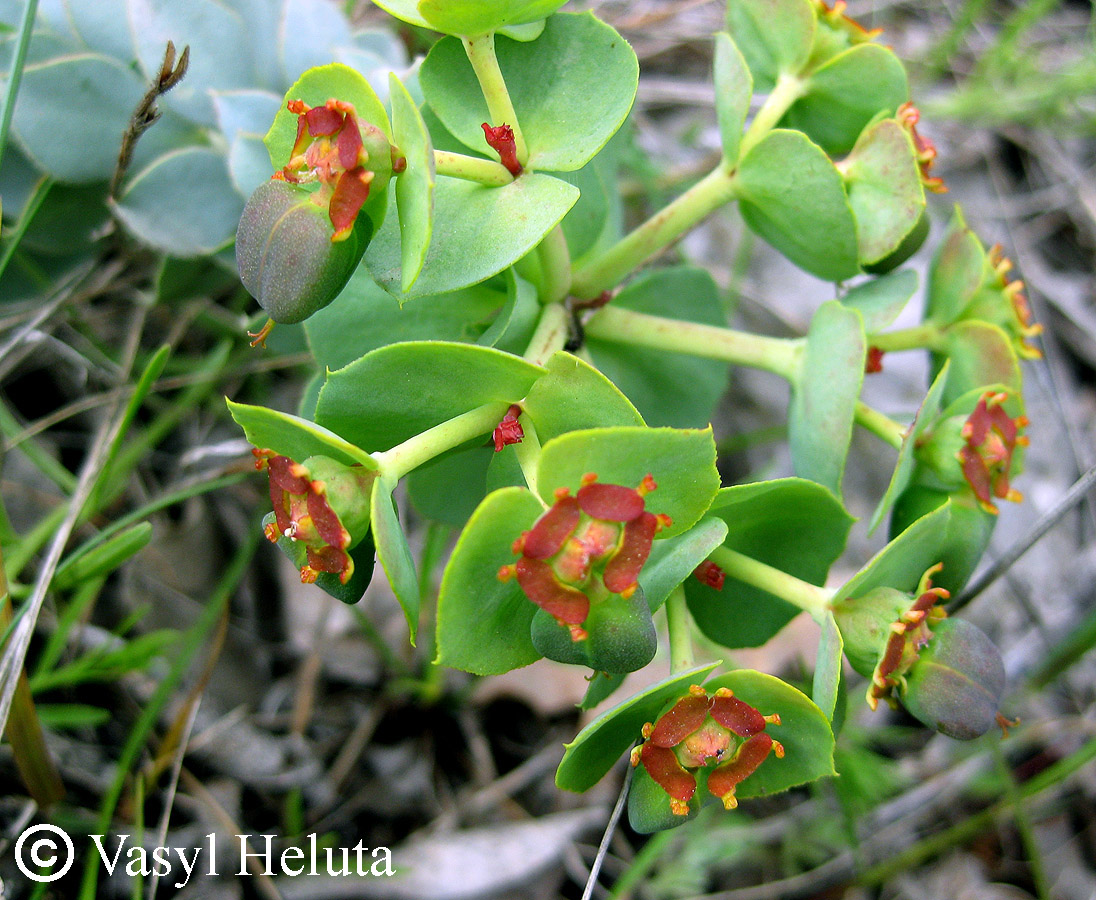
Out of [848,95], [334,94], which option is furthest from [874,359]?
[334,94]

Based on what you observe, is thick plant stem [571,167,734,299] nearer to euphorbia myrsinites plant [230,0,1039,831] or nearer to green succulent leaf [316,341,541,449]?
euphorbia myrsinites plant [230,0,1039,831]

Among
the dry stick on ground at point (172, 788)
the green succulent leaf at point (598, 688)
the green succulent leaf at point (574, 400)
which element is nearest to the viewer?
the green succulent leaf at point (574, 400)

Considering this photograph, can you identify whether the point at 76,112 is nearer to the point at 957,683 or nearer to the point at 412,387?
the point at 412,387

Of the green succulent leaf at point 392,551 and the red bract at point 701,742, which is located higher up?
the green succulent leaf at point 392,551

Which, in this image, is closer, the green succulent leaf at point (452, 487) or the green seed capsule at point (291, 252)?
the green seed capsule at point (291, 252)

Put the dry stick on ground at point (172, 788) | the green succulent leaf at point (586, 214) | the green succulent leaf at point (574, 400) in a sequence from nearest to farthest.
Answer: the green succulent leaf at point (574, 400)
the green succulent leaf at point (586, 214)
the dry stick on ground at point (172, 788)

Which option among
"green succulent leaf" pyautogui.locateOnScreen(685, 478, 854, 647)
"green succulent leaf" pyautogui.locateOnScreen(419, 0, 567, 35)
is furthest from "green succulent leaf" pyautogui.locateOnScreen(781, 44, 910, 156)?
"green succulent leaf" pyautogui.locateOnScreen(685, 478, 854, 647)

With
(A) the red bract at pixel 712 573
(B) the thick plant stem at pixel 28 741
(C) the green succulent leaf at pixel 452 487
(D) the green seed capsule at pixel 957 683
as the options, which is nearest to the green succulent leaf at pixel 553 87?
(C) the green succulent leaf at pixel 452 487

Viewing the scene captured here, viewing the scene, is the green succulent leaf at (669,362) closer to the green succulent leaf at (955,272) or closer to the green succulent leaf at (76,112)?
the green succulent leaf at (955,272)

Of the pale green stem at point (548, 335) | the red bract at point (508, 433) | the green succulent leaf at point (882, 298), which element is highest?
the red bract at point (508, 433)
